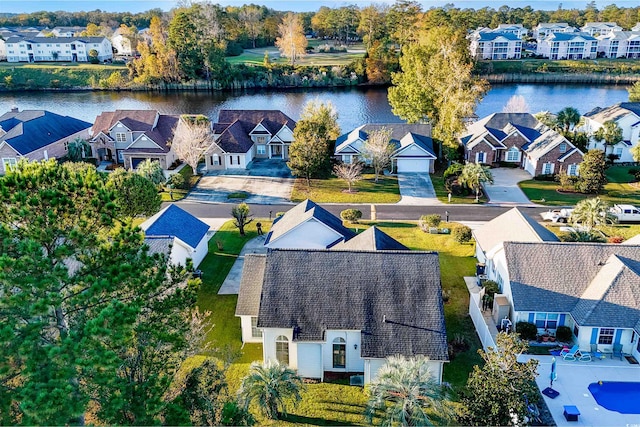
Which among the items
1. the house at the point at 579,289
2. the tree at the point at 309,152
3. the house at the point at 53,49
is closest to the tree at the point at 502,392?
the house at the point at 579,289

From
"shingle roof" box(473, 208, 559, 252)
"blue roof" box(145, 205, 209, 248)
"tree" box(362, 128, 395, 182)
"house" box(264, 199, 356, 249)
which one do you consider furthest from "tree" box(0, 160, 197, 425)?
"tree" box(362, 128, 395, 182)

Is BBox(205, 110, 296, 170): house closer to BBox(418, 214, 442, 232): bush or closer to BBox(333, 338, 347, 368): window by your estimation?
BBox(418, 214, 442, 232): bush

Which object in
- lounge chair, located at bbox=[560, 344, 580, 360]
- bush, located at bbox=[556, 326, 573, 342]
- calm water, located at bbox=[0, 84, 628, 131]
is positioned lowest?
lounge chair, located at bbox=[560, 344, 580, 360]

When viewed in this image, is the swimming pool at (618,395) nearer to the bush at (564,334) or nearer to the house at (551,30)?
the bush at (564,334)

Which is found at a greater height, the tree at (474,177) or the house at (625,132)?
the house at (625,132)

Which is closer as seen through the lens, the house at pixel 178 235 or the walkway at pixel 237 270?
the walkway at pixel 237 270
